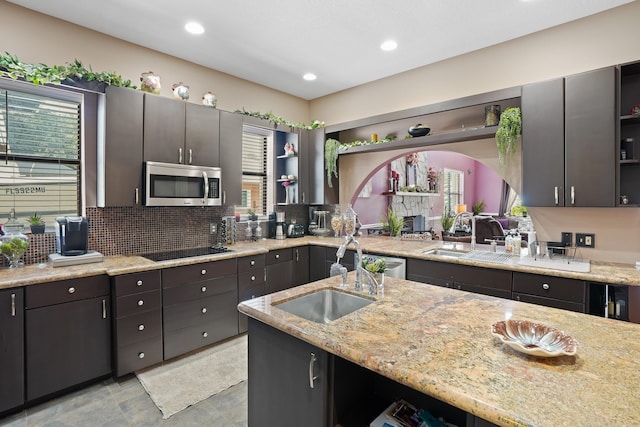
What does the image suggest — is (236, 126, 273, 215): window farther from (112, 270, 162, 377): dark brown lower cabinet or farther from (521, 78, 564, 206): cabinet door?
(521, 78, 564, 206): cabinet door

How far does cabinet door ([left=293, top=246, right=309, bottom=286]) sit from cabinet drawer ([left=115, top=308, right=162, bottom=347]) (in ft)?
5.44

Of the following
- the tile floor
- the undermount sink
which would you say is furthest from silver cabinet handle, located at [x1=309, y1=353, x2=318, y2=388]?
the tile floor

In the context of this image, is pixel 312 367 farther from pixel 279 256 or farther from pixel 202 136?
pixel 202 136

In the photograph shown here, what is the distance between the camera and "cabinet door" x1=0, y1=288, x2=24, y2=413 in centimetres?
209

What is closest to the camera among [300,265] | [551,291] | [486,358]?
[486,358]

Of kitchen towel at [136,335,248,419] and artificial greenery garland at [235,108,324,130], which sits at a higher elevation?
artificial greenery garland at [235,108,324,130]

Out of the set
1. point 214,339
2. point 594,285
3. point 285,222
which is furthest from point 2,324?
point 594,285

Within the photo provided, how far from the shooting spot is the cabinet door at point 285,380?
1.28 metres

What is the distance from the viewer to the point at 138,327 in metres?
2.63

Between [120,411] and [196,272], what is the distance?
114 cm

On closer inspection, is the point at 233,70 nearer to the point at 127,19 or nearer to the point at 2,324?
→ the point at 127,19

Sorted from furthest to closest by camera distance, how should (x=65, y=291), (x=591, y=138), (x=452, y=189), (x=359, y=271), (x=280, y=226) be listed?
(x=452, y=189) < (x=280, y=226) < (x=591, y=138) < (x=65, y=291) < (x=359, y=271)

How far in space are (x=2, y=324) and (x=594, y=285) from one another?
403 cm

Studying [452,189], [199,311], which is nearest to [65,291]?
[199,311]
